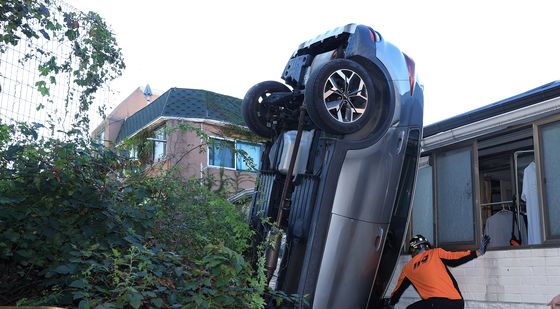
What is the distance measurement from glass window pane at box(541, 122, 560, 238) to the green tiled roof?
14.5m

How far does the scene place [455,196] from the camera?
683cm

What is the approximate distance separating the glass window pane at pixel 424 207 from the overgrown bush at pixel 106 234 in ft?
10.4

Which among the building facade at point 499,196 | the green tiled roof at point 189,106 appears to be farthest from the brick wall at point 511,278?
the green tiled roof at point 189,106

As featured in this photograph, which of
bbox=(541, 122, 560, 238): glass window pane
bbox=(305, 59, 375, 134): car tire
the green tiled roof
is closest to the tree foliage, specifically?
bbox=(305, 59, 375, 134): car tire

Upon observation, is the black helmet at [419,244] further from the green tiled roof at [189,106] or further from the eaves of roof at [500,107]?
the green tiled roof at [189,106]

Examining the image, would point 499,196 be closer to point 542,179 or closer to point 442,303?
point 542,179

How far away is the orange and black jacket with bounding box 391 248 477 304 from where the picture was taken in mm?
5941

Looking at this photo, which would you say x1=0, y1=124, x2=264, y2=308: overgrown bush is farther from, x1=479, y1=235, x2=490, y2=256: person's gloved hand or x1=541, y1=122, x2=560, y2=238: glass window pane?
x1=541, y1=122, x2=560, y2=238: glass window pane

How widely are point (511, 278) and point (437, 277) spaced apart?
733 millimetres

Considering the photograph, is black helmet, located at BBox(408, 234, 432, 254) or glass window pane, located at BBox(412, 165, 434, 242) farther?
glass window pane, located at BBox(412, 165, 434, 242)

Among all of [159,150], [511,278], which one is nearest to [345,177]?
[511,278]

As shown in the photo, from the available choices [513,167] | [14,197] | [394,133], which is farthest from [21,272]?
[513,167]

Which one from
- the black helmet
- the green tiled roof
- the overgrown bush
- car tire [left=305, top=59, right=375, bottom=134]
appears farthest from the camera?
the green tiled roof

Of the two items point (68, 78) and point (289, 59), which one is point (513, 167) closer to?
A: point (289, 59)
